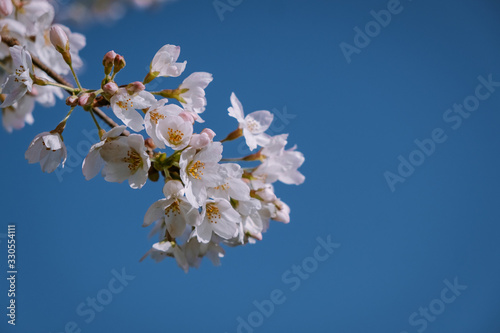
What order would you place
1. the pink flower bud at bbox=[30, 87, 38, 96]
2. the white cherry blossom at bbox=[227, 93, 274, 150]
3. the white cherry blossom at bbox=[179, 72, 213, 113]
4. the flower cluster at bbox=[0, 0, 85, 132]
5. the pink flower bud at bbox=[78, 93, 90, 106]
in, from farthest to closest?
the pink flower bud at bbox=[30, 87, 38, 96]
the flower cluster at bbox=[0, 0, 85, 132]
the white cherry blossom at bbox=[227, 93, 274, 150]
the white cherry blossom at bbox=[179, 72, 213, 113]
the pink flower bud at bbox=[78, 93, 90, 106]

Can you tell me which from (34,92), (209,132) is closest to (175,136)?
(209,132)

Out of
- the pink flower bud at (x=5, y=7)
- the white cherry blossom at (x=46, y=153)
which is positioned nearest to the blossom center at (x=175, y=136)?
the white cherry blossom at (x=46, y=153)

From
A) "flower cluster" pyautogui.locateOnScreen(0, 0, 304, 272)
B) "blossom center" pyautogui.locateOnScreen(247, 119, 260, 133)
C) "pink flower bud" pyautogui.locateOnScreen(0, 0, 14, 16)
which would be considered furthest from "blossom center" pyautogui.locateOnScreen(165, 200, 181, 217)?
"pink flower bud" pyautogui.locateOnScreen(0, 0, 14, 16)

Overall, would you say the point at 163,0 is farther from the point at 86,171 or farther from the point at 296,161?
the point at 86,171

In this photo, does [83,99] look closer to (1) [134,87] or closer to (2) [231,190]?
(1) [134,87]

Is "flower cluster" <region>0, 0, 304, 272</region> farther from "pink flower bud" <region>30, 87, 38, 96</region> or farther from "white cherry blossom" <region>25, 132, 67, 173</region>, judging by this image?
"pink flower bud" <region>30, 87, 38, 96</region>

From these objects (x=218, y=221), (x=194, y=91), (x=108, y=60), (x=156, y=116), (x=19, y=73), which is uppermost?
(x=19, y=73)

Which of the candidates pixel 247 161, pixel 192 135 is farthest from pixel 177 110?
pixel 247 161
